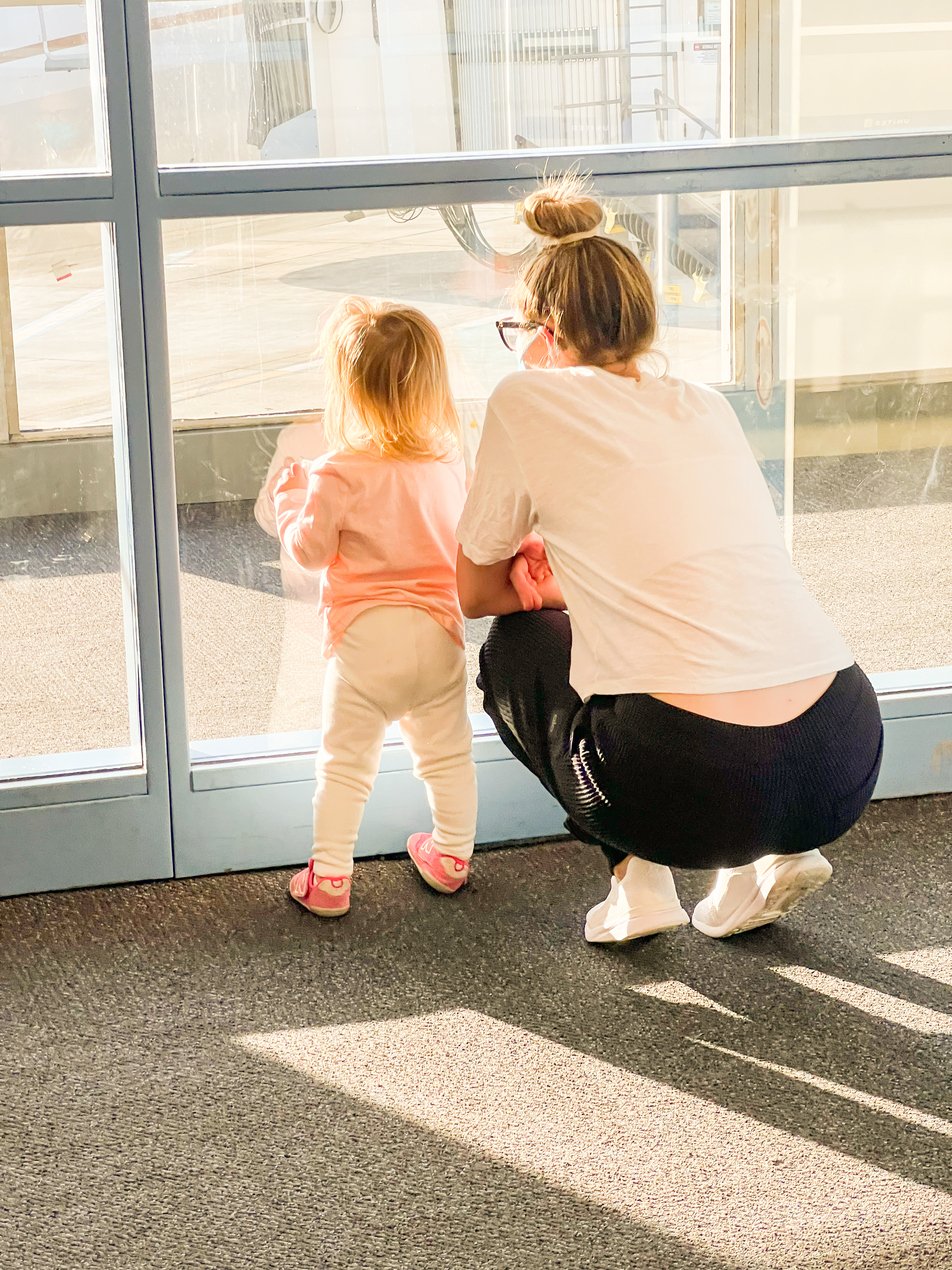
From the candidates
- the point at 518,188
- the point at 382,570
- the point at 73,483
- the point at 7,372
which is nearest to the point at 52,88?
the point at 7,372

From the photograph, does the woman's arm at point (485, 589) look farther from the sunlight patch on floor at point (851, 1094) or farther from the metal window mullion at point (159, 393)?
the sunlight patch on floor at point (851, 1094)

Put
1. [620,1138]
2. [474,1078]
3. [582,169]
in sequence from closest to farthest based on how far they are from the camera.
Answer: [620,1138] → [474,1078] → [582,169]

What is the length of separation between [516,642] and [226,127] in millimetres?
770

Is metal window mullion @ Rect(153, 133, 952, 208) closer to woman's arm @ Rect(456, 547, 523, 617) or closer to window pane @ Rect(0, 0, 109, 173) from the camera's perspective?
window pane @ Rect(0, 0, 109, 173)

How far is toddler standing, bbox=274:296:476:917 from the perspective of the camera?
1.82m

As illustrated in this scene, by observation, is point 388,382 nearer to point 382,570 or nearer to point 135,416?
point 382,570

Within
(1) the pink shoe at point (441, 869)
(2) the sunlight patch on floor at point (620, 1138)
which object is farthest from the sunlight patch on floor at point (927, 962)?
(1) the pink shoe at point (441, 869)

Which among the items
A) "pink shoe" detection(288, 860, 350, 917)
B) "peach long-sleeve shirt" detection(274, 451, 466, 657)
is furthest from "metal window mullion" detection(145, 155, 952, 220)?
"pink shoe" detection(288, 860, 350, 917)

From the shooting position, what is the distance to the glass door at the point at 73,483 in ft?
5.84

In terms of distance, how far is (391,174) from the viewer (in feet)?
6.12

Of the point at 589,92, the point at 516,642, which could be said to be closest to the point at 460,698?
the point at 516,642

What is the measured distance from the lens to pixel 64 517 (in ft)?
6.35

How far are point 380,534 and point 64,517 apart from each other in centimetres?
46

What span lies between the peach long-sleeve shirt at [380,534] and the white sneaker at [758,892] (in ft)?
1.58
